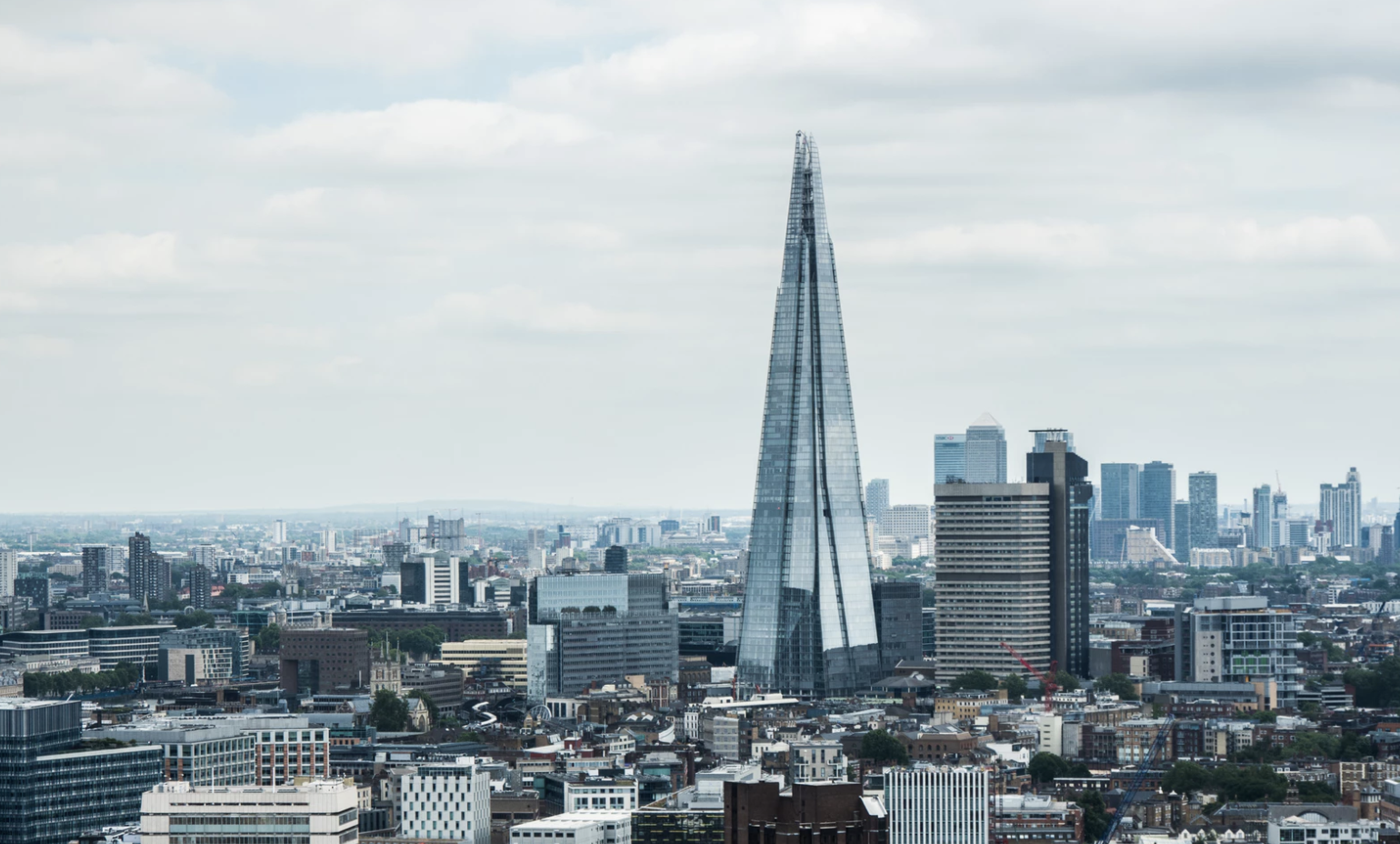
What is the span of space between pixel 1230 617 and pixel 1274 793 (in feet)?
218

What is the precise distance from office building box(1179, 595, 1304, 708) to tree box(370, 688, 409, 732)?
60.0 meters

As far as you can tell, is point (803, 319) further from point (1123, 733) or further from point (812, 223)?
point (1123, 733)

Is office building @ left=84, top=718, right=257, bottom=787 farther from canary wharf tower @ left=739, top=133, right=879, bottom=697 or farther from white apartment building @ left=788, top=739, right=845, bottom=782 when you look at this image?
canary wharf tower @ left=739, top=133, right=879, bottom=697

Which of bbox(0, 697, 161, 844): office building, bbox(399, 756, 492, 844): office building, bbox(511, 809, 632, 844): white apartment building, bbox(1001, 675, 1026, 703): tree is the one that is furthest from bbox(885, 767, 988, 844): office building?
bbox(1001, 675, 1026, 703): tree

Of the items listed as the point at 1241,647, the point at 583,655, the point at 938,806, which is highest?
the point at 1241,647

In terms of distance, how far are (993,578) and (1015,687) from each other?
15.1 meters

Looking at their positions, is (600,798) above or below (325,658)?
below

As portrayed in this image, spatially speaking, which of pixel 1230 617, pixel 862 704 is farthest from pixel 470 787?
pixel 1230 617

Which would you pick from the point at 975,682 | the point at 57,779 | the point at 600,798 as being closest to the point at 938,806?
the point at 600,798

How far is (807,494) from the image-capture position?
7584 inches

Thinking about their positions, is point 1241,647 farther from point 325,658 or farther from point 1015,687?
point 325,658

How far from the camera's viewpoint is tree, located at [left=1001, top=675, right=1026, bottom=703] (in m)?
181

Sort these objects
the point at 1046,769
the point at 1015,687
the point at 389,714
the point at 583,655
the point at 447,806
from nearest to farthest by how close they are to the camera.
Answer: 1. the point at 447,806
2. the point at 1046,769
3. the point at 389,714
4. the point at 1015,687
5. the point at 583,655

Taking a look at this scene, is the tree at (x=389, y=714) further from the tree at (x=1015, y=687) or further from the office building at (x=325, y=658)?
the tree at (x=1015, y=687)
